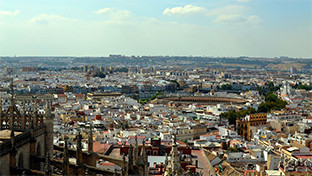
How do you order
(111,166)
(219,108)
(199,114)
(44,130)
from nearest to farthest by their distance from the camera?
(44,130), (111,166), (199,114), (219,108)

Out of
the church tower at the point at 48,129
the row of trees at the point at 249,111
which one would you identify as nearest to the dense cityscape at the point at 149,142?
the church tower at the point at 48,129

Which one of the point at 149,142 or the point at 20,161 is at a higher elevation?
the point at 20,161

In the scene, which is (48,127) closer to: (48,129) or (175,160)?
(48,129)

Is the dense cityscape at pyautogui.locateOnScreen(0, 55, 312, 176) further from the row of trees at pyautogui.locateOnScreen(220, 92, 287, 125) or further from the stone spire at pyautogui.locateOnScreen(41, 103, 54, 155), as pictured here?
the row of trees at pyautogui.locateOnScreen(220, 92, 287, 125)

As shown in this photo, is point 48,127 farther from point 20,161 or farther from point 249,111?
point 249,111

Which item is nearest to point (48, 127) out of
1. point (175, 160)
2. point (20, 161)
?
point (20, 161)

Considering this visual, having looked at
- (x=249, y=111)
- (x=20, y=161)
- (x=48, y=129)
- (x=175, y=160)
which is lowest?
(x=249, y=111)

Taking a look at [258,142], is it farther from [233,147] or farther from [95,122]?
[95,122]

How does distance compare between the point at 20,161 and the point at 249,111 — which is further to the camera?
the point at 249,111

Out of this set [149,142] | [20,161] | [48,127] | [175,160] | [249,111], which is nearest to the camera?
[175,160]

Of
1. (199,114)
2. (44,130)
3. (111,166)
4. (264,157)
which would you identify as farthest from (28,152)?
(199,114)

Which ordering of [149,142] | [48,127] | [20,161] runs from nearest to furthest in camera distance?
[20,161] < [48,127] < [149,142]
